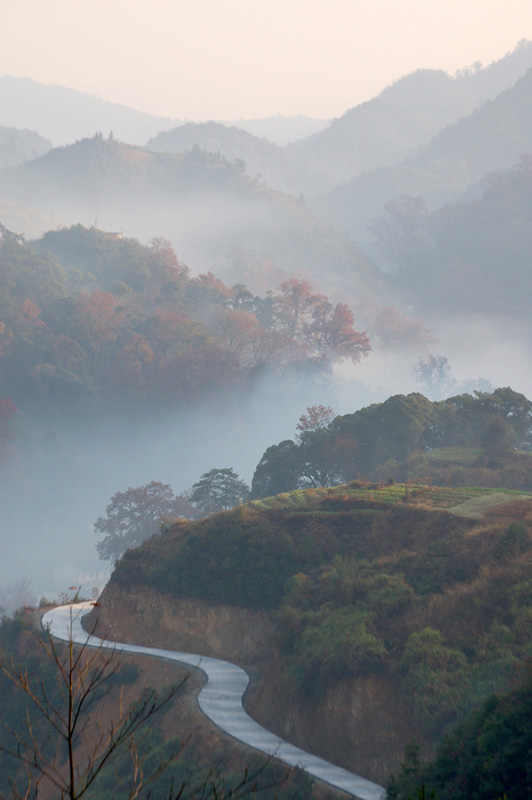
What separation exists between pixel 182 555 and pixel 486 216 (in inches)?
4494

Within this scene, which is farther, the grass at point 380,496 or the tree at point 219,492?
the tree at point 219,492

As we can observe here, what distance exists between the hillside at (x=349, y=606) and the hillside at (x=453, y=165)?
14435 centimetres

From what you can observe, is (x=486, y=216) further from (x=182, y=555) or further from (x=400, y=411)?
(x=182, y=555)

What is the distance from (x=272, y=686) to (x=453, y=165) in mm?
164570

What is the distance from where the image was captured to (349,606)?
16469 mm

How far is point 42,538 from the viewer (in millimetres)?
61625

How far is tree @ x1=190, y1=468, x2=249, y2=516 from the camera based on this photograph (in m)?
43.8

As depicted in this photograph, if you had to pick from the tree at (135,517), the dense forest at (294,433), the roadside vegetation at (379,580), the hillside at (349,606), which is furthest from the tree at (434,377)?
the hillside at (349,606)

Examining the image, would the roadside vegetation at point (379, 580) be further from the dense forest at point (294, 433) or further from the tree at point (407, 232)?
the tree at point (407, 232)

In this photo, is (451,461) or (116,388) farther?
(116,388)

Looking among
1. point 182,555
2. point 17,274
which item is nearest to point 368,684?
point 182,555

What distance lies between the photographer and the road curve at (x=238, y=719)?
11977mm

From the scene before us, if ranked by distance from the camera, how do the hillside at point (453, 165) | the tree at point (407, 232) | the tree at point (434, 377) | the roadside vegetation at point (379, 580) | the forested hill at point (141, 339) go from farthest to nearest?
the hillside at point (453, 165)
the tree at point (407, 232)
the tree at point (434, 377)
the forested hill at point (141, 339)
the roadside vegetation at point (379, 580)

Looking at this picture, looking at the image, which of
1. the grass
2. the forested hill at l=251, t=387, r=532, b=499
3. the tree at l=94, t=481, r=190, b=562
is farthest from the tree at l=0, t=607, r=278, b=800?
the tree at l=94, t=481, r=190, b=562
